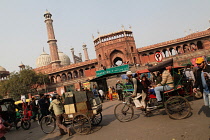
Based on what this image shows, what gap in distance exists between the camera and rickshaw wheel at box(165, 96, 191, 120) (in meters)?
5.21

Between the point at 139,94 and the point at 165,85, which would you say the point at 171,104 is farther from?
the point at 139,94

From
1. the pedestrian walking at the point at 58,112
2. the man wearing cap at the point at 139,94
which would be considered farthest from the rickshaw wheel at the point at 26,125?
the man wearing cap at the point at 139,94

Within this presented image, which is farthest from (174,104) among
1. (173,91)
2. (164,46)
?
(164,46)

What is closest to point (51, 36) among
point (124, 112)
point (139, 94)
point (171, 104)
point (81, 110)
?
point (81, 110)

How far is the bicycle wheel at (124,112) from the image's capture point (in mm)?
5997

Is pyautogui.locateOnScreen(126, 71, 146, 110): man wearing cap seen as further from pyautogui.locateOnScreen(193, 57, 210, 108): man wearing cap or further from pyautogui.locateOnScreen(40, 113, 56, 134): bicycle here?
pyautogui.locateOnScreen(40, 113, 56, 134): bicycle

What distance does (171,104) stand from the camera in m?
5.31

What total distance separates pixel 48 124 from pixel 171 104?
4606 mm

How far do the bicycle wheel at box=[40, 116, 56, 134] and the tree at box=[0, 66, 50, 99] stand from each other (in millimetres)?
29014

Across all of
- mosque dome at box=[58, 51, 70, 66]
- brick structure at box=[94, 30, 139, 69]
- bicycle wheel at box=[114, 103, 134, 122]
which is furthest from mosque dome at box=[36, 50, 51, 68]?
bicycle wheel at box=[114, 103, 134, 122]

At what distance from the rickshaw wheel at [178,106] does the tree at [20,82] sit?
3262 centimetres

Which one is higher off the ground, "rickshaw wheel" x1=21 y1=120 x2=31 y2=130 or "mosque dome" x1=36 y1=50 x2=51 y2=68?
"mosque dome" x1=36 y1=50 x2=51 y2=68

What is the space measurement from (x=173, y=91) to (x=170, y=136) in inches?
83.2

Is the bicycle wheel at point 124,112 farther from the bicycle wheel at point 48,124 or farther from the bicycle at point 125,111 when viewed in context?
the bicycle wheel at point 48,124
